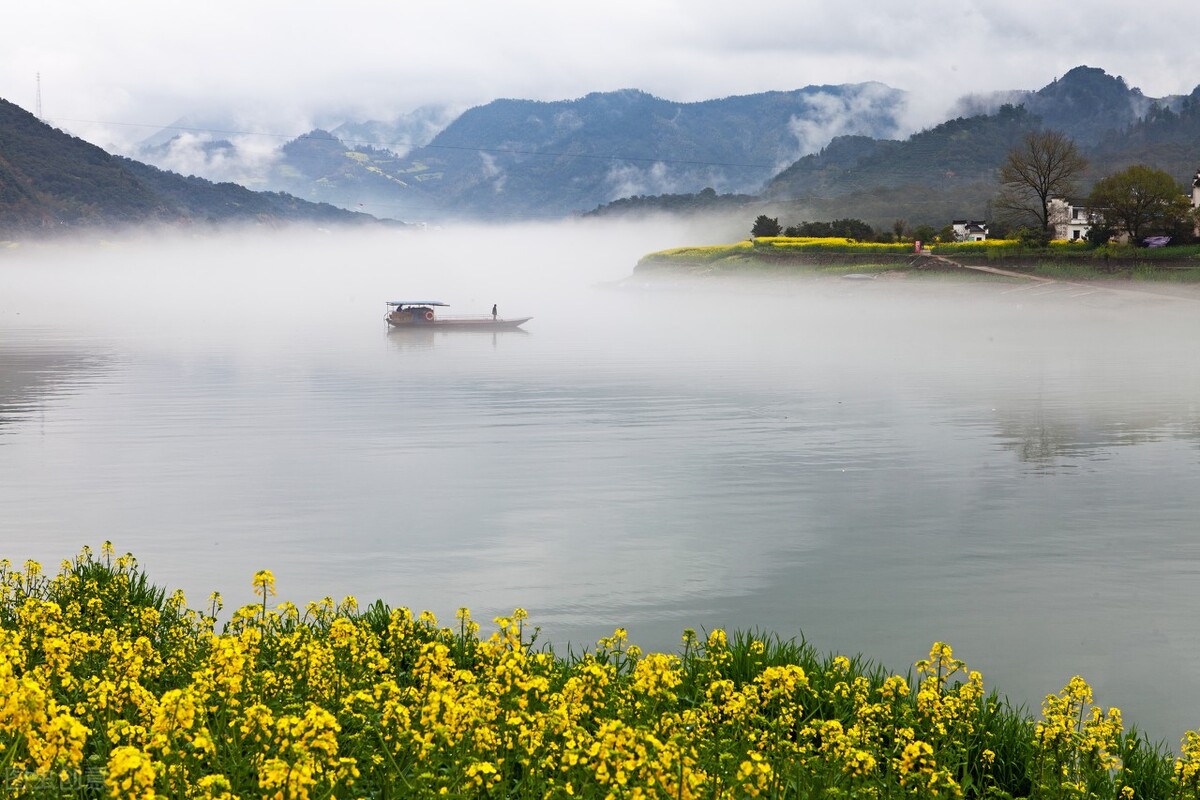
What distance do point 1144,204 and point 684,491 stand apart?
88.3 metres

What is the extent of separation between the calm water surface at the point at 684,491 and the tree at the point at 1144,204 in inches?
1799

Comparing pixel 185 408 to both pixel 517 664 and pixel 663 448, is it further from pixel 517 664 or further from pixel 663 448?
pixel 517 664

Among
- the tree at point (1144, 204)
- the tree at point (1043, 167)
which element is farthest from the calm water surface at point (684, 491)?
the tree at point (1043, 167)

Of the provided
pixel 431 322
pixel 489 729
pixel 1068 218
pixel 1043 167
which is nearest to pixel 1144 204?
pixel 1043 167

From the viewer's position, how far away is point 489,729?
8125mm

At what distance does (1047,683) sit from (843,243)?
108 m

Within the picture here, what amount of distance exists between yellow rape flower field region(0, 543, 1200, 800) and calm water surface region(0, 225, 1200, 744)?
10.5ft

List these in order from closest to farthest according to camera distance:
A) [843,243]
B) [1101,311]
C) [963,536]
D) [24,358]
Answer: [963,536] < [24,358] < [1101,311] < [843,243]

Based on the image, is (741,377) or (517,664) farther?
(741,377)

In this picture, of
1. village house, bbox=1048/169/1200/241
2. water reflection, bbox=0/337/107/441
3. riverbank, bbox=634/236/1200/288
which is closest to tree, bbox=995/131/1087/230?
riverbank, bbox=634/236/1200/288

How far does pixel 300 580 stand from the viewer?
60.5 ft

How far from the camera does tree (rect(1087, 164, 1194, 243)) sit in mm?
100000

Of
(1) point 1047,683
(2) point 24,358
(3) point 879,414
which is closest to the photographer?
(1) point 1047,683

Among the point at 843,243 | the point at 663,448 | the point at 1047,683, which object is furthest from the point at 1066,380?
the point at 843,243
